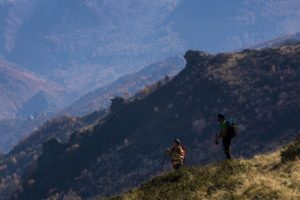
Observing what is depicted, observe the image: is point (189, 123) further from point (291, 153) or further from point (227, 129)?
point (291, 153)

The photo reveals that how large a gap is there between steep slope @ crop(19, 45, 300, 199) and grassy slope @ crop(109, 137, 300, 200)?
2988 inches

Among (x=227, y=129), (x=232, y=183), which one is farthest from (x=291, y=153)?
(x=232, y=183)

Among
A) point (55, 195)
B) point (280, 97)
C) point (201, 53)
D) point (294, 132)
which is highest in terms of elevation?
point (201, 53)

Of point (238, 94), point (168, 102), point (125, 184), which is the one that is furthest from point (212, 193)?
point (168, 102)

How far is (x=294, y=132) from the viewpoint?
334ft

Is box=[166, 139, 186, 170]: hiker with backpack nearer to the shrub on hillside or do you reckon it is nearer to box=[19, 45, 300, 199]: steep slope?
the shrub on hillside

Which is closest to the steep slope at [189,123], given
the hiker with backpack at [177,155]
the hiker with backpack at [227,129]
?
the hiker with backpack at [177,155]

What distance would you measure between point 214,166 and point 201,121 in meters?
105

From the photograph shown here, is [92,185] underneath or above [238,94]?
underneath

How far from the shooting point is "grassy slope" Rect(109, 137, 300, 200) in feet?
57.8

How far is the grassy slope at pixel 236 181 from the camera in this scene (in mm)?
17625

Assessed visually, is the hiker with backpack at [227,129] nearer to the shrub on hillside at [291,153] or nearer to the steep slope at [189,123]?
the shrub on hillside at [291,153]

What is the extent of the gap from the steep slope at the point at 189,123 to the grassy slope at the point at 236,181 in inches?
2988

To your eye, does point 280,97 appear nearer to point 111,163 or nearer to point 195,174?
point 111,163
